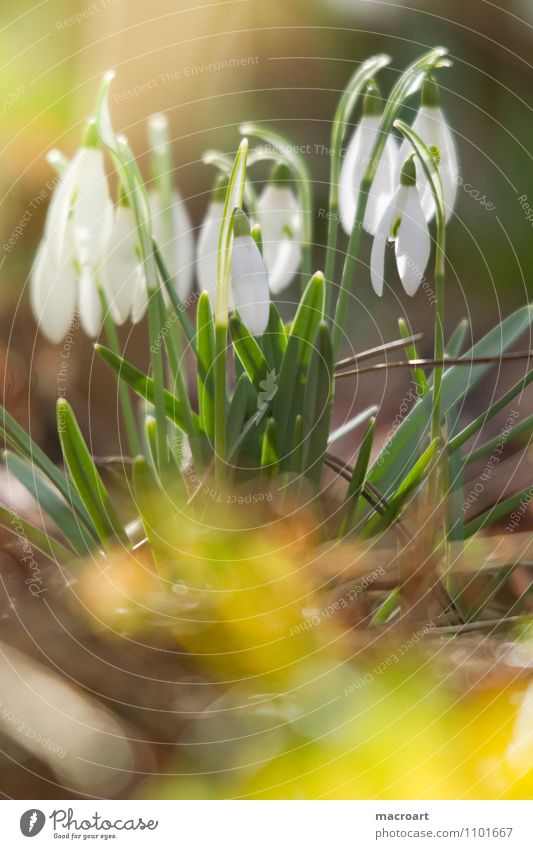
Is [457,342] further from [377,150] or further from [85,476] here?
[85,476]

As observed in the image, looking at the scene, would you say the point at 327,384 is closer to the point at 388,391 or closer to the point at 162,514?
the point at 162,514

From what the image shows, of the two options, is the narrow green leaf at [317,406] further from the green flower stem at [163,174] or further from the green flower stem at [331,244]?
the green flower stem at [163,174]

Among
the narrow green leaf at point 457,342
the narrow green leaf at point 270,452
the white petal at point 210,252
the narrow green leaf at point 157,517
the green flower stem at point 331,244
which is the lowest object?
the narrow green leaf at point 157,517

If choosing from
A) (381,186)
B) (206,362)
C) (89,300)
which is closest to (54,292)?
(89,300)

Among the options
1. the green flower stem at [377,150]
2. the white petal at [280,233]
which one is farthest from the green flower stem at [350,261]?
the white petal at [280,233]

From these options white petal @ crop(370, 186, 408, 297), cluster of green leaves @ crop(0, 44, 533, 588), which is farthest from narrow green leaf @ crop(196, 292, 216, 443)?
white petal @ crop(370, 186, 408, 297)

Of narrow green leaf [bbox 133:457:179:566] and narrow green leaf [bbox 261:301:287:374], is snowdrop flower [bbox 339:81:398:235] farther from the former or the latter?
narrow green leaf [bbox 133:457:179:566]
